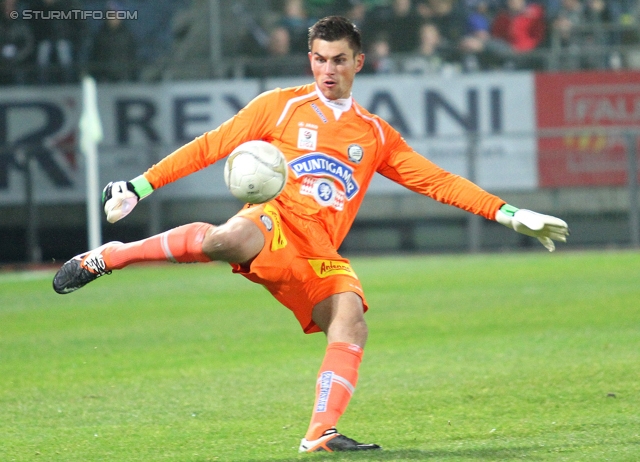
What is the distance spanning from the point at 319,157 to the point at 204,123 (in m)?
13.5

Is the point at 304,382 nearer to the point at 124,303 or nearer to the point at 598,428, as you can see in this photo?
the point at 598,428

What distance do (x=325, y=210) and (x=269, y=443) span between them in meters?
1.20

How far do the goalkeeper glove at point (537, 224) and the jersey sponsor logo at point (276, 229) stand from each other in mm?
1106

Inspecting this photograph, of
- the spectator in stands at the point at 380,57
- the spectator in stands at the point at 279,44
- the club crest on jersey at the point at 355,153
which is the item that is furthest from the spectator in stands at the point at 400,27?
the club crest on jersey at the point at 355,153

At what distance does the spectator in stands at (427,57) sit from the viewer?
18.8 meters

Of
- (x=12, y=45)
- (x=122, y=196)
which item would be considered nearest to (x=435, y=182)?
(x=122, y=196)

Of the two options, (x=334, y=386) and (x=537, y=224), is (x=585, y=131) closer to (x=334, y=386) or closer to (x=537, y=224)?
(x=537, y=224)

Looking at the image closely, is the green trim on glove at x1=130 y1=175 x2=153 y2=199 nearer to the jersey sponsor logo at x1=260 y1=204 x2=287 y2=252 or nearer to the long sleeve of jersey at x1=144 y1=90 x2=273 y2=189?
the long sleeve of jersey at x1=144 y1=90 x2=273 y2=189

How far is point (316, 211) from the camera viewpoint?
213 inches

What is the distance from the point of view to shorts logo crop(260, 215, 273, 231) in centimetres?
511

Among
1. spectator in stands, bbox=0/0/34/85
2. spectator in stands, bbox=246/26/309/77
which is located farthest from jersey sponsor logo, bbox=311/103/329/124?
spectator in stands, bbox=0/0/34/85

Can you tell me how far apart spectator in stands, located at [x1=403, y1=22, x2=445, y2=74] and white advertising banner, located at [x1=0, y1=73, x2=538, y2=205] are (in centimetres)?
32

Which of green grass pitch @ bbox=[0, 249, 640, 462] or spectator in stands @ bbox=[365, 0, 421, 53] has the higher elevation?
spectator in stands @ bbox=[365, 0, 421, 53]

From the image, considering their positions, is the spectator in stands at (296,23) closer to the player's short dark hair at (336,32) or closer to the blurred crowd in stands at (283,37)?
the blurred crowd in stands at (283,37)
